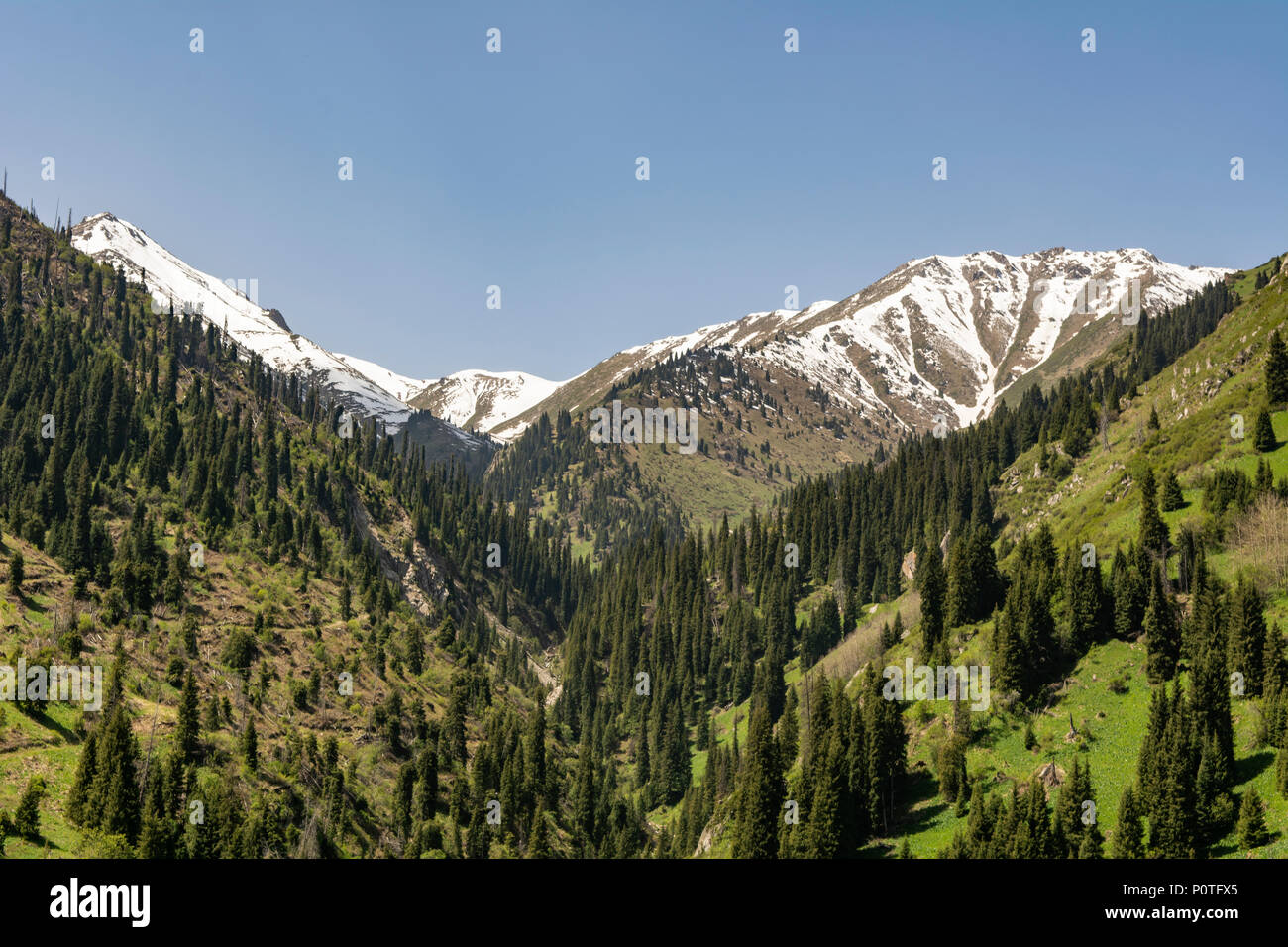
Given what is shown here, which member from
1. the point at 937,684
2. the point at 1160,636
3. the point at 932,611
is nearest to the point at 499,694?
the point at 932,611

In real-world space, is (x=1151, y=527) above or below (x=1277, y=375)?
below

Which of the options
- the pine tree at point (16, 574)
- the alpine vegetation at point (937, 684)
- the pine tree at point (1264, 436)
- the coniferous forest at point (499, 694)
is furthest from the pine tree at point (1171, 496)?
the pine tree at point (16, 574)

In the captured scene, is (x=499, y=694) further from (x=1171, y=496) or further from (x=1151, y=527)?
(x=1171, y=496)

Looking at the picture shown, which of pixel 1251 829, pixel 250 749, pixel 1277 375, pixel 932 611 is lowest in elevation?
pixel 1251 829

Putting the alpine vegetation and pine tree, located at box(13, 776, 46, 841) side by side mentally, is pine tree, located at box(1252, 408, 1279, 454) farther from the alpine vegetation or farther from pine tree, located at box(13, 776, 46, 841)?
pine tree, located at box(13, 776, 46, 841)

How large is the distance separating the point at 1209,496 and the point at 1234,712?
3855 cm

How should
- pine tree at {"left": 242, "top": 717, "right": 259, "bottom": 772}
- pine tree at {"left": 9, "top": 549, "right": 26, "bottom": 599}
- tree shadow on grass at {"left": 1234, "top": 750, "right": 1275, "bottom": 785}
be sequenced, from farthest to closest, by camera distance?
1. pine tree at {"left": 9, "top": 549, "right": 26, "bottom": 599}
2. pine tree at {"left": 242, "top": 717, "right": 259, "bottom": 772}
3. tree shadow on grass at {"left": 1234, "top": 750, "right": 1275, "bottom": 785}

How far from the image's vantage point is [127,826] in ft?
274

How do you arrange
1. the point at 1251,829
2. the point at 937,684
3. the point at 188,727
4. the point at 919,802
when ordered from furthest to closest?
the point at 937,684
the point at 188,727
the point at 919,802
the point at 1251,829

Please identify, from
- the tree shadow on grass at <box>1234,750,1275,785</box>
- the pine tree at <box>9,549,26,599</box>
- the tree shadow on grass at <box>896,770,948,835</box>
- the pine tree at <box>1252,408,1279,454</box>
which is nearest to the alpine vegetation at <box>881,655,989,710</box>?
the tree shadow on grass at <box>896,770,948,835</box>

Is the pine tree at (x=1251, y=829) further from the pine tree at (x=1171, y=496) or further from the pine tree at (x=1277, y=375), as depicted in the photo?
the pine tree at (x=1277, y=375)

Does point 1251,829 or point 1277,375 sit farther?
point 1277,375

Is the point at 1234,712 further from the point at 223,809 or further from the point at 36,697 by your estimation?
the point at 36,697
